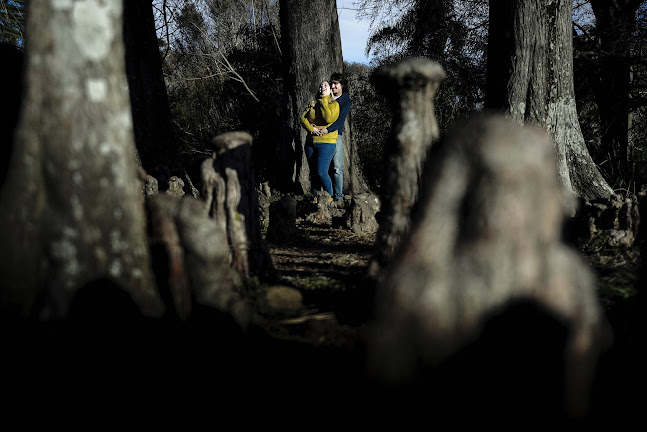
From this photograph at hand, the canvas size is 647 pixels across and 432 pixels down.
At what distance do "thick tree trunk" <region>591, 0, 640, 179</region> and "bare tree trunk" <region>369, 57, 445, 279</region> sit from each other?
7.63m

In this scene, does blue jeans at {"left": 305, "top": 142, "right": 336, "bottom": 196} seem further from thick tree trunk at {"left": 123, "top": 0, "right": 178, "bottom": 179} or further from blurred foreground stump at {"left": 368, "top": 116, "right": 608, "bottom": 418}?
blurred foreground stump at {"left": 368, "top": 116, "right": 608, "bottom": 418}

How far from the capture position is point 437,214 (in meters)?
1.86

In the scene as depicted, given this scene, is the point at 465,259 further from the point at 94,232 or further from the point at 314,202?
the point at 314,202

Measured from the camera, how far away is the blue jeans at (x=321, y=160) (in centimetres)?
828

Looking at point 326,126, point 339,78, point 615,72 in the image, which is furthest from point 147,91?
point 615,72

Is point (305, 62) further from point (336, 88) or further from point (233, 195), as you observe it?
point (233, 195)

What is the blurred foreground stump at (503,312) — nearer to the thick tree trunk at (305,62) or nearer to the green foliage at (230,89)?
the thick tree trunk at (305,62)

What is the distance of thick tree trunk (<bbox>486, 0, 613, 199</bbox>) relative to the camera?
5.83 m

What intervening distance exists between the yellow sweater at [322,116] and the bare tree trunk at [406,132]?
4.92 metres

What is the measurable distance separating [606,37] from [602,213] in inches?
288

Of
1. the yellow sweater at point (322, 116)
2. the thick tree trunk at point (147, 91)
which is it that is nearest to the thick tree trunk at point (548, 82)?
the yellow sweater at point (322, 116)

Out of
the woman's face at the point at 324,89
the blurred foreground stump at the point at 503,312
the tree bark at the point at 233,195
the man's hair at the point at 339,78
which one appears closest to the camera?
the blurred foreground stump at the point at 503,312

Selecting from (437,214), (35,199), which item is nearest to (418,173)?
(437,214)

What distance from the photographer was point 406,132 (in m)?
3.12
